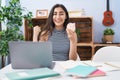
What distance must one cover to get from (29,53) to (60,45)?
0.86 metres

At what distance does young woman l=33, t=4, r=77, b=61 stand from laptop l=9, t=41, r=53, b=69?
749mm

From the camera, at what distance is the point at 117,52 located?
197 centimetres

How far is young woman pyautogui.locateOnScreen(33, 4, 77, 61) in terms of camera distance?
2137 mm

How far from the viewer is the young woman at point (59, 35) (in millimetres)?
2137

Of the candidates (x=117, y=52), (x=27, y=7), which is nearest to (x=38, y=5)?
(x=27, y=7)

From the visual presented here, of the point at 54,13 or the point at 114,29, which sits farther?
the point at 114,29

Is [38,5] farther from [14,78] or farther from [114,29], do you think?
[14,78]

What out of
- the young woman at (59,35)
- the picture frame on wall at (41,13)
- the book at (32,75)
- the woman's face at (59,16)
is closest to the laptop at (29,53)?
the book at (32,75)

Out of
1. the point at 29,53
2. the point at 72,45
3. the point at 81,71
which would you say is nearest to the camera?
the point at 81,71

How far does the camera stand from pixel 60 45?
2178 mm

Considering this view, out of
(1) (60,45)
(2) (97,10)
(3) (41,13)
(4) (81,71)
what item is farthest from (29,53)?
(2) (97,10)

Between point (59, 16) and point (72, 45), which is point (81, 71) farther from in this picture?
point (59, 16)

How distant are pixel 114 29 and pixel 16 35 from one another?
62.7 inches

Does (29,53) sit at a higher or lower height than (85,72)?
higher
